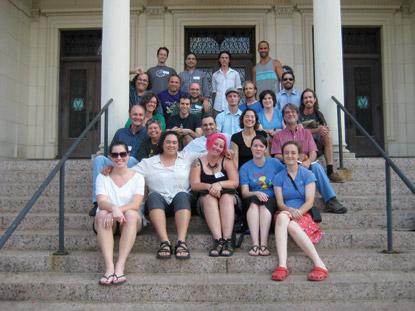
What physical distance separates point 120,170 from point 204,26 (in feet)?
20.2

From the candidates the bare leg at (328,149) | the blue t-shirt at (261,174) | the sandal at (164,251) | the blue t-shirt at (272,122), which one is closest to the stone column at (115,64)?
the blue t-shirt at (272,122)

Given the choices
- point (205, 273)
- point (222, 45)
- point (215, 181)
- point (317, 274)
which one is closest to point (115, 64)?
point (215, 181)

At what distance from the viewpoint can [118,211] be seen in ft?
13.8

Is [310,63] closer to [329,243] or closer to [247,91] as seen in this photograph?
[247,91]

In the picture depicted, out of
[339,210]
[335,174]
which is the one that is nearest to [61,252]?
[339,210]

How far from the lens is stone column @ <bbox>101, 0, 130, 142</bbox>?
6797 mm

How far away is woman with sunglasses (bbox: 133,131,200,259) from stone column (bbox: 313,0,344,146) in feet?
9.21

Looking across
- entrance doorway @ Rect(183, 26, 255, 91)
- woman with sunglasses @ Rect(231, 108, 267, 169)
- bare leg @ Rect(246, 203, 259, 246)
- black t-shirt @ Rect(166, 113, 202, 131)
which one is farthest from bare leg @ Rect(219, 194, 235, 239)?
entrance doorway @ Rect(183, 26, 255, 91)

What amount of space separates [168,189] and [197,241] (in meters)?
0.63

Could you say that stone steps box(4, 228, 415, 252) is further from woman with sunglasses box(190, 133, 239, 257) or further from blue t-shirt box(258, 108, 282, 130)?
blue t-shirt box(258, 108, 282, 130)

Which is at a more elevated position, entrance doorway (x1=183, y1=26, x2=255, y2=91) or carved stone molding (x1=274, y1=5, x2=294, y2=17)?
carved stone molding (x1=274, y1=5, x2=294, y2=17)

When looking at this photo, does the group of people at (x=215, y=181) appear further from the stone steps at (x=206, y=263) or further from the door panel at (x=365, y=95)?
the door panel at (x=365, y=95)

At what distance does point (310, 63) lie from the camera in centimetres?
971

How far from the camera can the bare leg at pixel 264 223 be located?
448cm
